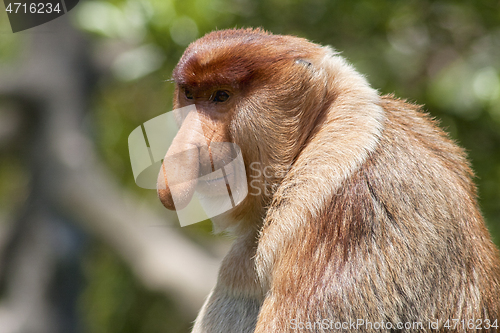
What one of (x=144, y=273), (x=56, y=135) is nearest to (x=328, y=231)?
(x=144, y=273)

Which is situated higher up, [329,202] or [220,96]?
[220,96]

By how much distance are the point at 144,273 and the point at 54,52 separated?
7.71ft

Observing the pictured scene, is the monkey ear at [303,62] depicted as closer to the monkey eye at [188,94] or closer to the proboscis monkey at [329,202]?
the proboscis monkey at [329,202]

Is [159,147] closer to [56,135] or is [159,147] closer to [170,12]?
[170,12]

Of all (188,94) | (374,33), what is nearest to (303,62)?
(188,94)

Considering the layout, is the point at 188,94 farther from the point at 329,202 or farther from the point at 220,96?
the point at 329,202

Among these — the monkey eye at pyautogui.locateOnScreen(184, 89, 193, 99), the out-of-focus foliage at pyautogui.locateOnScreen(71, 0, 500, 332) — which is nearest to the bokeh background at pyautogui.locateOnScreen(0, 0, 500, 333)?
the out-of-focus foliage at pyautogui.locateOnScreen(71, 0, 500, 332)

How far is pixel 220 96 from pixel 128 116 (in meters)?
3.81

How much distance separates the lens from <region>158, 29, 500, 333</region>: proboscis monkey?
158 cm

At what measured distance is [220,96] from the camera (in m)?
1.96

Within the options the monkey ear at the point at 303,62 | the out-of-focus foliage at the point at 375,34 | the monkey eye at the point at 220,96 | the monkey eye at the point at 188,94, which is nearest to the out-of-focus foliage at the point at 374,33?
the out-of-focus foliage at the point at 375,34

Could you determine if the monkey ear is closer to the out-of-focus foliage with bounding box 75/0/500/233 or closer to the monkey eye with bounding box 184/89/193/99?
the monkey eye with bounding box 184/89/193/99

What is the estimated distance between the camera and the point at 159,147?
6.79 ft

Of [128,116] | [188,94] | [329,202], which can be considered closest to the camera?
[329,202]
